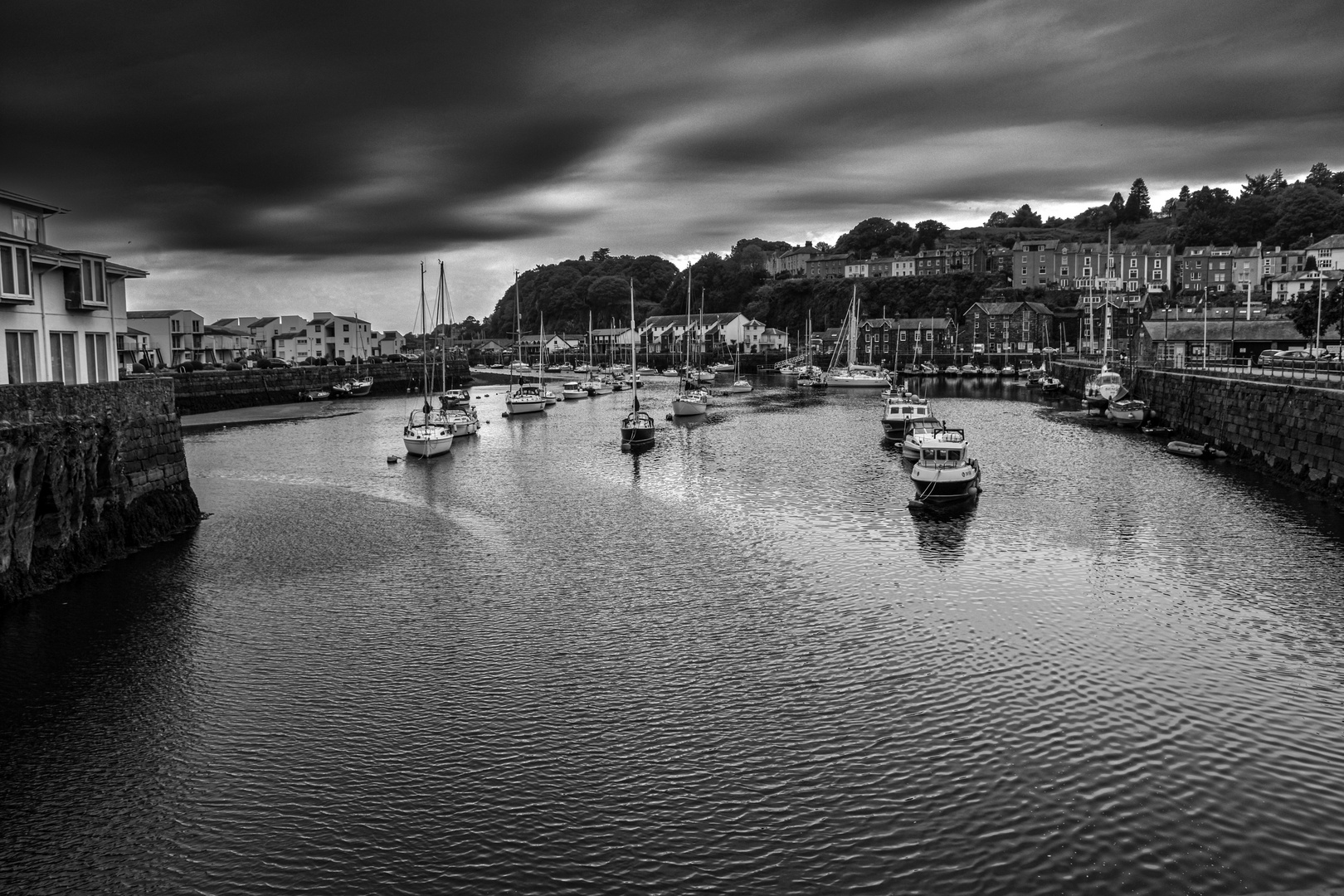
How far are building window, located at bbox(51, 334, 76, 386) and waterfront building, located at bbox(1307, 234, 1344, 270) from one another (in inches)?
6852

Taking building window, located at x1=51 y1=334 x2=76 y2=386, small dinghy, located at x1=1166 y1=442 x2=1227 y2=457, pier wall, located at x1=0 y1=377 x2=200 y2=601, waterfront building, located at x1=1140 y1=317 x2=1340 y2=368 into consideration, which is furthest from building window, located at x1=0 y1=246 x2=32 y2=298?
waterfront building, located at x1=1140 y1=317 x2=1340 y2=368

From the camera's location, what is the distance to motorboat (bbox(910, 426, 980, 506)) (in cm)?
3906

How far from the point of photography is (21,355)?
3431cm

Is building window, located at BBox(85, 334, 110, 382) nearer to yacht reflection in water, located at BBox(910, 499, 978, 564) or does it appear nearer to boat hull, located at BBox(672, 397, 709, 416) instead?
yacht reflection in water, located at BBox(910, 499, 978, 564)

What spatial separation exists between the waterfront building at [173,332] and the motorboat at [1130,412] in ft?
377

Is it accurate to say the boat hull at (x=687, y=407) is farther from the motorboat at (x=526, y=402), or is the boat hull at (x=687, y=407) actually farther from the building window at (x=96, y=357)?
the building window at (x=96, y=357)

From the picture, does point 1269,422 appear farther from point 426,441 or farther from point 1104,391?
point 426,441

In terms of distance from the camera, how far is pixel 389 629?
25078 mm

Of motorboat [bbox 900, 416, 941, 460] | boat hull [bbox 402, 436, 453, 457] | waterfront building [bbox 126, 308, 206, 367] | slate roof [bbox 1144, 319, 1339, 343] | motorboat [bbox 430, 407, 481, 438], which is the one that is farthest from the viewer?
waterfront building [bbox 126, 308, 206, 367]

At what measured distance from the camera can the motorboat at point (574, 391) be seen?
108m

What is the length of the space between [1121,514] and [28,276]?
1607 inches

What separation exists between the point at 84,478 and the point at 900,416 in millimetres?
45025

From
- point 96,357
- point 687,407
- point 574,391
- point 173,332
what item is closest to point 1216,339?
point 687,407

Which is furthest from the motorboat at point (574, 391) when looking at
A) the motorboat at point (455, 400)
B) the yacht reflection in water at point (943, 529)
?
the yacht reflection in water at point (943, 529)
